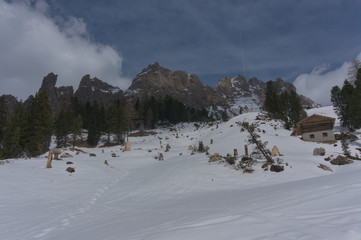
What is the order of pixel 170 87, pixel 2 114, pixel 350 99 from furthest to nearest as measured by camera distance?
pixel 170 87, pixel 2 114, pixel 350 99

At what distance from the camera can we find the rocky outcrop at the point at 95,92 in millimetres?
114562

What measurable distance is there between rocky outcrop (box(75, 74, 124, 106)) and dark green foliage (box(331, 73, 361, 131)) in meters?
102

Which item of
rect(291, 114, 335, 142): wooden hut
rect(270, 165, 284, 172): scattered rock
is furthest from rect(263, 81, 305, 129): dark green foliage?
rect(270, 165, 284, 172): scattered rock

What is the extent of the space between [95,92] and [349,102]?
12399cm

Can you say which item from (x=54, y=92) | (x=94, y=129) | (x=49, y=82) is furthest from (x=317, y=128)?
(x=49, y=82)

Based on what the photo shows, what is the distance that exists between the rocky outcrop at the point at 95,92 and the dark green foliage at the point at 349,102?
102265mm

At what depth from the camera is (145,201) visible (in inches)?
299

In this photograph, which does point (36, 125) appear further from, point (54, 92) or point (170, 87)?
point (170, 87)

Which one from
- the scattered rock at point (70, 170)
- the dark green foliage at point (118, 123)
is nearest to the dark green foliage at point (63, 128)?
the dark green foliage at point (118, 123)

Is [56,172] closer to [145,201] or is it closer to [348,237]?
[145,201]

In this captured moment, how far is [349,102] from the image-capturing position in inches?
1323

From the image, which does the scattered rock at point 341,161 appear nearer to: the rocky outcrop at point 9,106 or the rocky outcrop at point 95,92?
the rocky outcrop at point 9,106

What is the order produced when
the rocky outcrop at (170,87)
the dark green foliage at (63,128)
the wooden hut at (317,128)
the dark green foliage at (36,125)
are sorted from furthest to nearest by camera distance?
the rocky outcrop at (170,87) → the dark green foliage at (63,128) → the dark green foliage at (36,125) → the wooden hut at (317,128)

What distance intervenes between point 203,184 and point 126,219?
572cm
